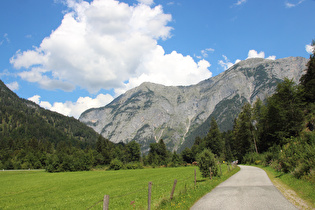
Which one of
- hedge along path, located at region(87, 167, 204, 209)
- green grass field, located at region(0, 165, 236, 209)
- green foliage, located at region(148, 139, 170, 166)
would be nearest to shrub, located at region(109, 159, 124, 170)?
green foliage, located at region(148, 139, 170, 166)

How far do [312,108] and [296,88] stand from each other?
5.64 m

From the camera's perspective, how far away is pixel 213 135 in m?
92.8

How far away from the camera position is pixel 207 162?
1051 inches

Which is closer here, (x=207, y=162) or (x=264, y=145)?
(x=207, y=162)

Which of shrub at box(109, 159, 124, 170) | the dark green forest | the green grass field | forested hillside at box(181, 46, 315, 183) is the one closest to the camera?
the green grass field

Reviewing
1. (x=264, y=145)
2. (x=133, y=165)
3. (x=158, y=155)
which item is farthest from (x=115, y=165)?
(x=264, y=145)

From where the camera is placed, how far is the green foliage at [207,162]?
1048 inches

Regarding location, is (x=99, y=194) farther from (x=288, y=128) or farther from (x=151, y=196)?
(x=288, y=128)

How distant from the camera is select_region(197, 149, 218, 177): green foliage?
2662 centimetres

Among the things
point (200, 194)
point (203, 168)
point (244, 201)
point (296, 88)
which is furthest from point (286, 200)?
point (296, 88)

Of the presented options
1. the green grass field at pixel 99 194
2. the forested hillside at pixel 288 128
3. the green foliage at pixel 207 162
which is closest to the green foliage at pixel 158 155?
the forested hillside at pixel 288 128

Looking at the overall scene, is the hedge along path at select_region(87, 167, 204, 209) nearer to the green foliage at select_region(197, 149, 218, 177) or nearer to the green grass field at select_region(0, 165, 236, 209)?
the green grass field at select_region(0, 165, 236, 209)

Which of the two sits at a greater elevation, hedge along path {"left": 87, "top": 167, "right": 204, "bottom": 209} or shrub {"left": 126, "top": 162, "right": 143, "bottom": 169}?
hedge along path {"left": 87, "top": 167, "right": 204, "bottom": 209}

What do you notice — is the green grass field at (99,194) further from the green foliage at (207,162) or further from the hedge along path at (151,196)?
the green foliage at (207,162)
